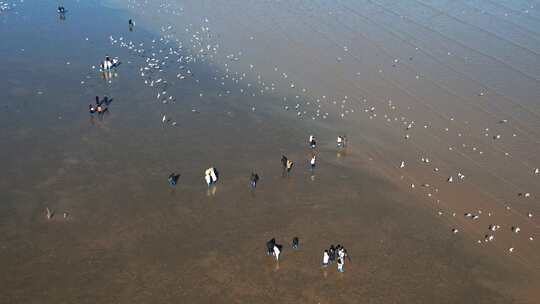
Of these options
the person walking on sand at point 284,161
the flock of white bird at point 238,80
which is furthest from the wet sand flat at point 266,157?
the person walking on sand at point 284,161

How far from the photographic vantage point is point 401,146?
37.1 m

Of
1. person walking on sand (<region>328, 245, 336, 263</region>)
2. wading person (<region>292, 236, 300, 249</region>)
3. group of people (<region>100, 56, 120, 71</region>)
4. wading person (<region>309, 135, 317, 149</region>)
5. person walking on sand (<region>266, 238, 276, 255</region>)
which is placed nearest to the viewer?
person walking on sand (<region>328, 245, 336, 263</region>)

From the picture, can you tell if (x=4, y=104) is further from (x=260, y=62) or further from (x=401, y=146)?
(x=401, y=146)

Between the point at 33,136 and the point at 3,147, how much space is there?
76.2 inches

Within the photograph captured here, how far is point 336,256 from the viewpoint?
2656 centimetres

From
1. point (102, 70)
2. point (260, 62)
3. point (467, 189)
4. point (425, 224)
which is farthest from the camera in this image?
point (260, 62)

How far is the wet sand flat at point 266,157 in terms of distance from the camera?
25906 millimetres

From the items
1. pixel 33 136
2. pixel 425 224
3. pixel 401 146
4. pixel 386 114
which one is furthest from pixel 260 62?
pixel 425 224

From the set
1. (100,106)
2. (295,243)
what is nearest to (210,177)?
(295,243)

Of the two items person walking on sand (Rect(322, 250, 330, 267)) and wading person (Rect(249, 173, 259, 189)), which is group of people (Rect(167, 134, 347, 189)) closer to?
wading person (Rect(249, 173, 259, 189))

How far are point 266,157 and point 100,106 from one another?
1235cm

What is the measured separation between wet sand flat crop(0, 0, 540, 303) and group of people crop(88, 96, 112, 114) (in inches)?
18.8

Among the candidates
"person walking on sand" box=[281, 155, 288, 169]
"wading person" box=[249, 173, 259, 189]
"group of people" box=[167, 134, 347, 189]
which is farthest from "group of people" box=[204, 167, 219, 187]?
"person walking on sand" box=[281, 155, 288, 169]

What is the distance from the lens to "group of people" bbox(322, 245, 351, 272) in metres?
25.9
